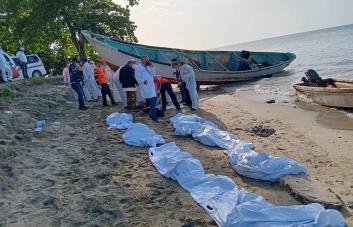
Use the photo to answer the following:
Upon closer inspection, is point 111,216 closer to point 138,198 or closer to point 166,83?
point 138,198

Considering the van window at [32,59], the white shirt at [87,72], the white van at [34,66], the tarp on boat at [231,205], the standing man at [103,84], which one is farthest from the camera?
the van window at [32,59]

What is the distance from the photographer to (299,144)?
8.12 metres

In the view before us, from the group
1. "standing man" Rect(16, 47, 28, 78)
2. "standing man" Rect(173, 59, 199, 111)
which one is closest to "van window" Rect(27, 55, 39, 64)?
"standing man" Rect(16, 47, 28, 78)

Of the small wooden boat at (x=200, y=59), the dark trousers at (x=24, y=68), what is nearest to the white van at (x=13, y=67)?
the dark trousers at (x=24, y=68)

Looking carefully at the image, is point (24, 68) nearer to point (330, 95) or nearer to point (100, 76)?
point (100, 76)

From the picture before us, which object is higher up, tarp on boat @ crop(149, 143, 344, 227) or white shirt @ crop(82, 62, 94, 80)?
white shirt @ crop(82, 62, 94, 80)

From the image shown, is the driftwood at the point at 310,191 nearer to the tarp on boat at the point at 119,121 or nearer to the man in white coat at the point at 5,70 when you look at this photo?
the tarp on boat at the point at 119,121

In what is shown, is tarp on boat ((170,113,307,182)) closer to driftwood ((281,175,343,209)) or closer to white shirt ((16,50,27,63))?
driftwood ((281,175,343,209))

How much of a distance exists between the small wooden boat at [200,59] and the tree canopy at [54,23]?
536 centimetres

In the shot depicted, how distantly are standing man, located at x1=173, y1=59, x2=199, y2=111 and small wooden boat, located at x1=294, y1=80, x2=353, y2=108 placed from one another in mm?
4250

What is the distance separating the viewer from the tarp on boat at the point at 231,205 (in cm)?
388

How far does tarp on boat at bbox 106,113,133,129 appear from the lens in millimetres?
9266

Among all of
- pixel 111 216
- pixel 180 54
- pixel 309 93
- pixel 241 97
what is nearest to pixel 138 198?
pixel 111 216

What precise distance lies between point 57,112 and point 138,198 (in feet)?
24.1
